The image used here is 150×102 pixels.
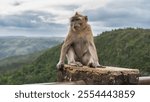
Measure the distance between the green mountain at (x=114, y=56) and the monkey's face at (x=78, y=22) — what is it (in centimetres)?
1434

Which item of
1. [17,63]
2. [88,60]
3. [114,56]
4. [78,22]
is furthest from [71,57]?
[17,63]

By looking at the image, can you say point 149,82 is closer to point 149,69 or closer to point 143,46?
point 149,69

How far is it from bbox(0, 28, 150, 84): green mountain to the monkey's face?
1434 cm

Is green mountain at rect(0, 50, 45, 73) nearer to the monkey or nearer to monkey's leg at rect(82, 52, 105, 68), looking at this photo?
the monkey

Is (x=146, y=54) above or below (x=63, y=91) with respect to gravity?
below

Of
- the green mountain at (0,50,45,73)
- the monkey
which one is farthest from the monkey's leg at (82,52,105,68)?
the green mountain at (0,50,45,73)

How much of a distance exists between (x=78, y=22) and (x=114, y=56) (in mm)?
26505

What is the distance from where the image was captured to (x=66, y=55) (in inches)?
398

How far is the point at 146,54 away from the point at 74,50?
78.8 ft

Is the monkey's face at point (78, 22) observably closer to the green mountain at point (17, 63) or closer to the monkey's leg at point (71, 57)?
the monkey's leg at point (71, 57)

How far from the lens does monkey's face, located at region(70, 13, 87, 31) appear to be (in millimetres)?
9438

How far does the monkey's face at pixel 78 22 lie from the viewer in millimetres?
9438

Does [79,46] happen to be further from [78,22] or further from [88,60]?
[78,22]

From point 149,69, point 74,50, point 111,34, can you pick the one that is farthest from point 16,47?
point 74,50
